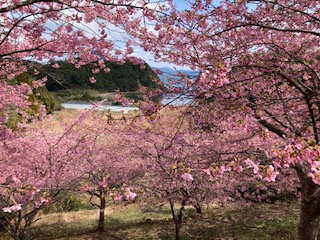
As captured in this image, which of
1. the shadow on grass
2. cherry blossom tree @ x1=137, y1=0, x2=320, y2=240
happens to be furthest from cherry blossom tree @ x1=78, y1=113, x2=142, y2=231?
cherry blossom tree @ x1=137, y1=0, x2=320, y2=240

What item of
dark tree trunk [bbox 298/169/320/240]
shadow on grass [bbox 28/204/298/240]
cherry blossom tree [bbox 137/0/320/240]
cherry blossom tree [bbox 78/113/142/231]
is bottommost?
shadow on grass [bbox 28/204/298/240]

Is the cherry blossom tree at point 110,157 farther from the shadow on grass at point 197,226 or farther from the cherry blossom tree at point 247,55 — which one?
the cherry blossom tree at point 247,55

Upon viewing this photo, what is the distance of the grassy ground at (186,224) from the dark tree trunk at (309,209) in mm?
4298

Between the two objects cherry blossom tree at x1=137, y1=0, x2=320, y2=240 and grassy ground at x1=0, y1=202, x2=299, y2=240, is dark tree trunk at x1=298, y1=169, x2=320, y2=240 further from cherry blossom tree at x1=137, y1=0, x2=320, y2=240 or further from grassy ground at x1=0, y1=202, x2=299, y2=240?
grassy ground at x1=0, y1=202, x2=299, y2=240

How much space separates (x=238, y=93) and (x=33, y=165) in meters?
6.56

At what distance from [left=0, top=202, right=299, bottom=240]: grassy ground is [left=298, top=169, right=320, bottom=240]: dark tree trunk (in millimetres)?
4298

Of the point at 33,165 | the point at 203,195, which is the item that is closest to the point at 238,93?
the point at 203,195

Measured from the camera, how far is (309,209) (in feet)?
18.8

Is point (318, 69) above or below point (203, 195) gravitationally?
above

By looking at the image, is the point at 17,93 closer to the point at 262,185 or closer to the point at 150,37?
the point at 150,37

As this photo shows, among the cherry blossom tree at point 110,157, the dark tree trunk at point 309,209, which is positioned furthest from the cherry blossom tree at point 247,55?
the cherry blossom tree at point 110,157

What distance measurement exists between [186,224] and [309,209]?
21.6ft

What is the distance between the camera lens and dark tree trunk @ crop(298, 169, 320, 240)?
18.4 ft

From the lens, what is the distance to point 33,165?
8742 mm
